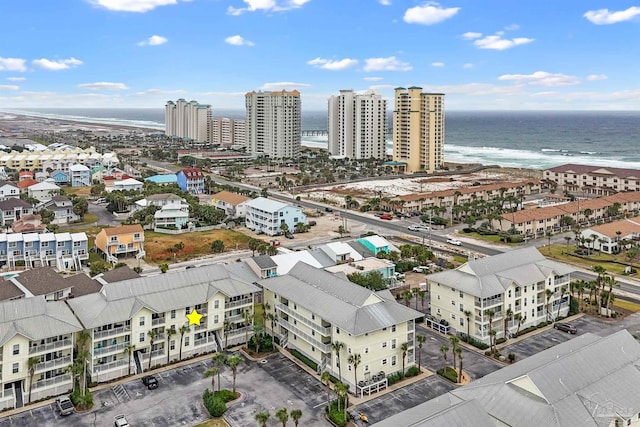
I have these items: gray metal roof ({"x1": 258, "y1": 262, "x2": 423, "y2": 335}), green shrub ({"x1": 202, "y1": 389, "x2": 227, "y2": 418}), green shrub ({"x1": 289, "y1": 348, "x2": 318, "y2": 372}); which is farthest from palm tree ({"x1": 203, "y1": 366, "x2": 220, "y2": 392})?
gray metal roof ({"x1": 258, "y1": 262, "x2": 423, "y2": 335})

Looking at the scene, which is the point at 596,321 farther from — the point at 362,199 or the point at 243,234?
the point at 362,199

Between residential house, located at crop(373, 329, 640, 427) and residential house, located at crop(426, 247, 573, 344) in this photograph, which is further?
residential house, located at crop(426, 247, 573, 344)

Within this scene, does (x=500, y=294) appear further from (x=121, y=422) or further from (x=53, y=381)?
(x=53, y=381)

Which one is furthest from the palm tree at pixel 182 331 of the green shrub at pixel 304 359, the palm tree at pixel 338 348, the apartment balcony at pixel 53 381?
the palm tree at pixel 338 348

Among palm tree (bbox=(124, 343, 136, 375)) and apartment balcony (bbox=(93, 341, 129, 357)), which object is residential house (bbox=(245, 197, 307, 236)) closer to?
palm tree (bbox=(124, 343, 136, 375))

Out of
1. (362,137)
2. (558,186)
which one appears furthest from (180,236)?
(362,137)

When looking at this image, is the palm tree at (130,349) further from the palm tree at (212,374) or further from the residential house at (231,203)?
the residential house at (231,203)

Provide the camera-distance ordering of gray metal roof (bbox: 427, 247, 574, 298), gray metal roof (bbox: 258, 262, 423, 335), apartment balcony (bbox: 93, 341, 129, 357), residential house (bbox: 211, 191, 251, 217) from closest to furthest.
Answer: gray metal roof (bbox: 258, 262, 423, 335) → apartment balcony (bbox: 93, 341, 129, 357) → gray metal roof (bbox: 427, 247, 574, 298) → residential house (bbox: 211, 191, 251, 217)
